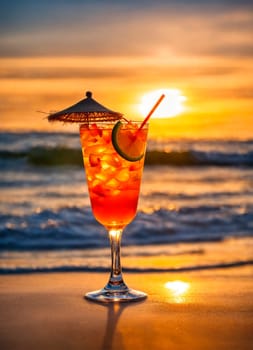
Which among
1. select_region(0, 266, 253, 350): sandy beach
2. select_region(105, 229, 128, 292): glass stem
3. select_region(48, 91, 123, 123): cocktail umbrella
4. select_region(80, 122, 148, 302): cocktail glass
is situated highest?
select_region(48, 91, 123, 123): cocktail umbrella

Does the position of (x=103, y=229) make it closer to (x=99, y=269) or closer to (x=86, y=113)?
(x=99, y=269)

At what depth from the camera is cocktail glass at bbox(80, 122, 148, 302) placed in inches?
162

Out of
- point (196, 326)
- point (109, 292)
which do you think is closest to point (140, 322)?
point (196, 326)

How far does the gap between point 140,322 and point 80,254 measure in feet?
9.23

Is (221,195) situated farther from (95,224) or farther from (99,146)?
(99,146)

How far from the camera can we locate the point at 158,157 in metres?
19.5

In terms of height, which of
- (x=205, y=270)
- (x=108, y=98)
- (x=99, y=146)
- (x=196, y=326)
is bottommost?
(x=196, y=326)

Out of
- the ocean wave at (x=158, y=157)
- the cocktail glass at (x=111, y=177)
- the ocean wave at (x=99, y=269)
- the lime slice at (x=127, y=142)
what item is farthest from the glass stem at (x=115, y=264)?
the ocean wave at (x=158, y=157)

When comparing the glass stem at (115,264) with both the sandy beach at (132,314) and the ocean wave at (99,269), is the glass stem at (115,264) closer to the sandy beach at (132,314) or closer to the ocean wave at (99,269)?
the sandy beach at (132,314)

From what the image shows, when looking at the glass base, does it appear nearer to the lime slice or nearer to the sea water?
the lime slice

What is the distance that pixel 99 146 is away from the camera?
4.13m

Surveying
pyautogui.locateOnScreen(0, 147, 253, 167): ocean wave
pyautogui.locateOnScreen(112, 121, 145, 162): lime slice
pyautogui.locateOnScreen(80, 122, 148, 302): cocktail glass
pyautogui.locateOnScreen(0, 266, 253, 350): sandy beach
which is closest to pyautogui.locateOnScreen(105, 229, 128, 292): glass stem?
pyautogui.locateOnScreen(80, 122, 148, 302): cocktail glass

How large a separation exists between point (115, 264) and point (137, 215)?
4.28m

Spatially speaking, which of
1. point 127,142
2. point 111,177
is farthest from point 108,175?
point 127,142
